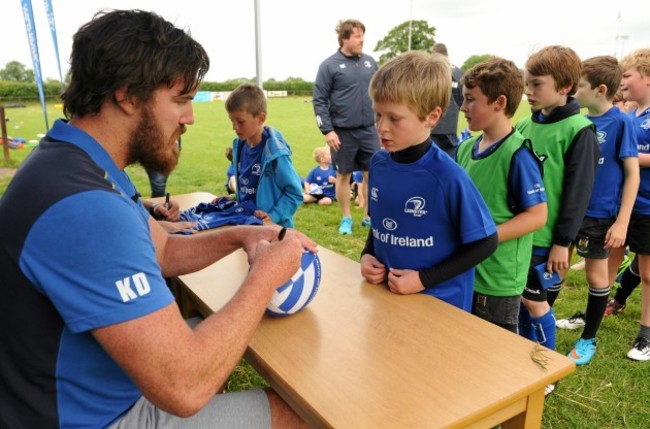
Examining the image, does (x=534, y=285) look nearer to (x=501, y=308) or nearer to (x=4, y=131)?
(x=501, y=308)

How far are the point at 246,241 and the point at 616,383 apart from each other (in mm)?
2648

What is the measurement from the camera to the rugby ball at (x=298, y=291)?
165cm

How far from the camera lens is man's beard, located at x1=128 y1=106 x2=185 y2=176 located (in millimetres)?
1442

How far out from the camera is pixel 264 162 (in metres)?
3.53

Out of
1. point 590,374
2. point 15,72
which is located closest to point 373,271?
point 590,374

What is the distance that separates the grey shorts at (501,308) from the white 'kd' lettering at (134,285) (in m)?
1.93

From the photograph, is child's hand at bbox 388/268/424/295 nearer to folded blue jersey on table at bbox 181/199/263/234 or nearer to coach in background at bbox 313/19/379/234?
folded blue jersey on table at bbox 181/199/263/234

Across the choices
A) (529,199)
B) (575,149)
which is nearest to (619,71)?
(575,149)

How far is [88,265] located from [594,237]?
3.21 meters

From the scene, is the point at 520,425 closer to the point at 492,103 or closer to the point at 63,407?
the point at 63,407

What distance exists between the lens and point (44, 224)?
1.10m

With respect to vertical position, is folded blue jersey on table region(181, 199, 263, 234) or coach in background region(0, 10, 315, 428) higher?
coach in background region(0, 10, 315, 428)

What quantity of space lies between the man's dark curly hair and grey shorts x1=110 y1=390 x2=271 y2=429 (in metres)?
0.94

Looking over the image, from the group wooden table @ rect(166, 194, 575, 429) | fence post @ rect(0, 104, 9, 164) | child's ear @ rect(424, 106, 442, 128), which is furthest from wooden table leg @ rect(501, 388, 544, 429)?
fence post @ rect(0, 104, 9, 164)
